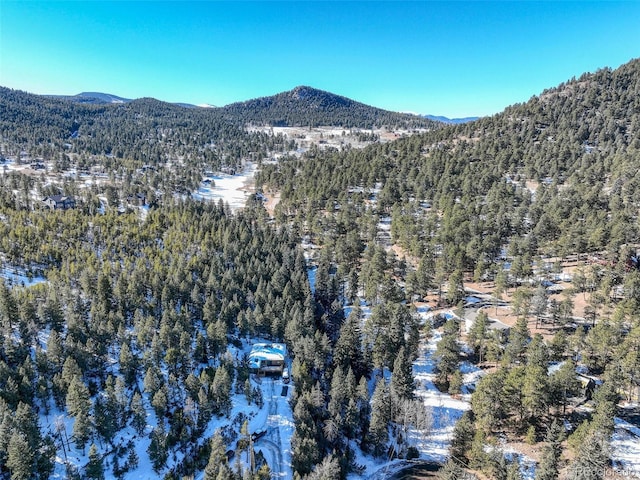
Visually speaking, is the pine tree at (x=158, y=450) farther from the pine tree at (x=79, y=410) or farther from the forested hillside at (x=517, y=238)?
the forested hillside at (x=517, y=238)

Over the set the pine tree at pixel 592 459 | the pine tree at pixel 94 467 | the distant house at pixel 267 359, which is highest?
the pine tree at pixel 592 459

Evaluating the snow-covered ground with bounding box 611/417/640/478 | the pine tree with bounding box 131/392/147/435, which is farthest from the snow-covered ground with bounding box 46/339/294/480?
the snow-covered ground with bounding box 611/417/640/478

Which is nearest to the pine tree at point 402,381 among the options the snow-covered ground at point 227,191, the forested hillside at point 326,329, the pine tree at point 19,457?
the forested hillside at point 326,329

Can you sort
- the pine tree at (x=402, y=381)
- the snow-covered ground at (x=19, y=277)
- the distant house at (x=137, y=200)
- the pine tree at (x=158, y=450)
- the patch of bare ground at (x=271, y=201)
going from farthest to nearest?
1. the patch of bare ground at (x=271, y=201)
2. the distant house at (x=137, y=200)
3. the snow-covered ground at (x=19, y=277)
4. the pine tree at (x=402, y=381)
5. the pine tree at (x=158, y=450)

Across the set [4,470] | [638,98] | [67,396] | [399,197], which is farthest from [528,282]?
[638,98]

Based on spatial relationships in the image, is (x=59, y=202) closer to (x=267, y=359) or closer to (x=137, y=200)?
(x=137, y=200)

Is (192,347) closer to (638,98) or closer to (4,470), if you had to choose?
(4,470)
